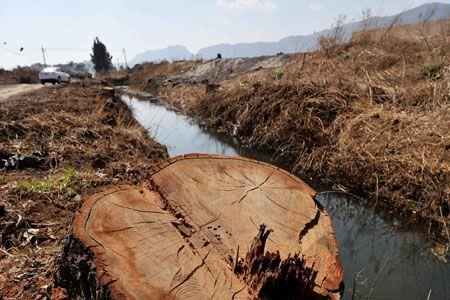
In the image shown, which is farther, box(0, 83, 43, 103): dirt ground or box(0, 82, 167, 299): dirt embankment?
box(0, 83, 43, 103): dirt ground

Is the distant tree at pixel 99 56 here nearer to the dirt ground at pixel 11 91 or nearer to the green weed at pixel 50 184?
the dirt ground at pixel 11 91

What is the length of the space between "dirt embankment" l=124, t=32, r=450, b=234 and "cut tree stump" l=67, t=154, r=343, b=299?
108 inches

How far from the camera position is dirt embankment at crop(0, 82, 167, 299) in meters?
2.62

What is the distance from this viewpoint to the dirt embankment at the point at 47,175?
103 inches

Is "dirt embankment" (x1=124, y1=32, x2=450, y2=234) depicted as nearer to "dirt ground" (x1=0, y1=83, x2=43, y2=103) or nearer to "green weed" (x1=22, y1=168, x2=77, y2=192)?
"green weed" (x1=22, y1=168, x2=77, y2=192)

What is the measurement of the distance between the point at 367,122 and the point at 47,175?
5302 mm

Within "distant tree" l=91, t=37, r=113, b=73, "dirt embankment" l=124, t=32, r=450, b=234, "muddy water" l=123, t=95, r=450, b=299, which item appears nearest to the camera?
"muddy water" l=123, t=95, r=450, b=299

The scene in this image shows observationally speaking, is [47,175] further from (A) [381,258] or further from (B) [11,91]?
(B) [11,91]

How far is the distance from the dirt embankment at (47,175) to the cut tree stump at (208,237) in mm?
611

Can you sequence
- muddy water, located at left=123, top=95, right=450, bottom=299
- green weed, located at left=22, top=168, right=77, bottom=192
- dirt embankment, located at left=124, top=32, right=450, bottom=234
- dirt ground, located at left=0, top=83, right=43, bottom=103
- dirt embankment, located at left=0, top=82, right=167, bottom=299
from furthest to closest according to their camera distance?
1. dirt ground, located at left=0, top=83, right=43, bottom=103
2. dirt embankment, located at left=124, top=32, right=450, bottom=234
3. green weed, located at left=22, top=168, right=77, bottom=192
4. muddy water, located at left=123, top=95, right=450, bottom=299
5. dirt embankment, located at left=0, top=82, right=167, bottom=299

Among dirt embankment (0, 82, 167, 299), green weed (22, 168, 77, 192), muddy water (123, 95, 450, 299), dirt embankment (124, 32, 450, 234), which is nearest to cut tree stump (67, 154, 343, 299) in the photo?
dirt embankment (0, 82, 167, 299)

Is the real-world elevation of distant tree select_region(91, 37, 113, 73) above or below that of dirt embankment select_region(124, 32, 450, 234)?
above

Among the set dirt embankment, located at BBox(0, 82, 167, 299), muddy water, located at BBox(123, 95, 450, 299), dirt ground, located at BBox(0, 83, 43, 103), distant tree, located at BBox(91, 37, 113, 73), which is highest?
distant tree, located at BBox(91, 37, 113, 73)

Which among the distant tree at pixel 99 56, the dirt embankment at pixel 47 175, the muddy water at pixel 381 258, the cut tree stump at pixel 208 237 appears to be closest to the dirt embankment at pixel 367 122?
the muddy water at pixel 381 258
